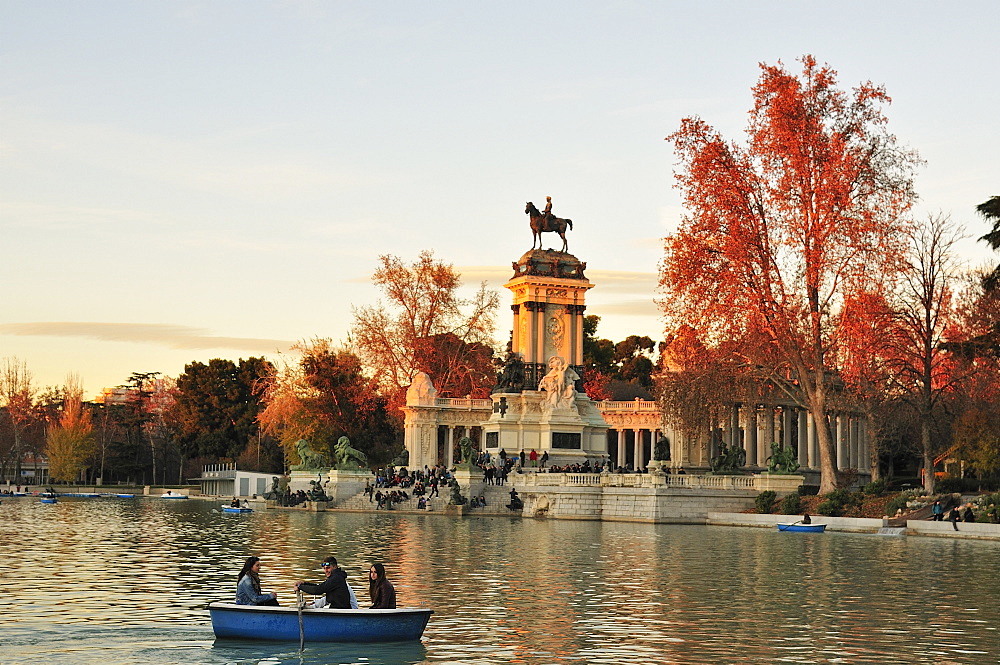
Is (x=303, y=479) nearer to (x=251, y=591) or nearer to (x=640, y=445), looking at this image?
(x=640, y=445)

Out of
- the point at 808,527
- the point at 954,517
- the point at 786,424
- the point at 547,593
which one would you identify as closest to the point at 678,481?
the point at 808,527

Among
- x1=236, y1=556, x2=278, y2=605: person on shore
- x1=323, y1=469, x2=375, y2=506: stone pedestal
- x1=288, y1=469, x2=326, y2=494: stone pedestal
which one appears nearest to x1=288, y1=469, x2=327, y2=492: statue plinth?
x1=288, y1=469, x2=326, y2=494: stone pedestal

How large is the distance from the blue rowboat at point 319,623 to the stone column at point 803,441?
216 feet

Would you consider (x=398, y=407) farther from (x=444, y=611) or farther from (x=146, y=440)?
(x=444, y=611)

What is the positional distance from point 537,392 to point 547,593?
50.9 meters

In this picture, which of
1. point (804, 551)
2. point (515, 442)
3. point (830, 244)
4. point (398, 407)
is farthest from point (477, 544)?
point (398, 407)

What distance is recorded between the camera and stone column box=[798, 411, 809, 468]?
8250 centimetres

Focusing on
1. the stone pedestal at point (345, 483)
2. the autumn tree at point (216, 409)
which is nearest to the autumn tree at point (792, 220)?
the stone pedestal at point (345, 483)

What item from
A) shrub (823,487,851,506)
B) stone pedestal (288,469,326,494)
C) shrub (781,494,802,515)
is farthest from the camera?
stone pedestal (288,469,326,494)

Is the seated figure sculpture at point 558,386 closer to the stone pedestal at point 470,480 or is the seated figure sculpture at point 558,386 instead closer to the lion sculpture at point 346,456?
the lion sculpture at point 346,456

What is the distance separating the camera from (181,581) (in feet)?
90.9

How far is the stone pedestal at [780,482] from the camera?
54.3 m

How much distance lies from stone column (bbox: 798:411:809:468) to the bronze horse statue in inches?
675

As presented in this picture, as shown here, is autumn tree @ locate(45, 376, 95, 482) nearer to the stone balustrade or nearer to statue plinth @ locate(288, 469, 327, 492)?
statue plinth @ locate(288, 469, 327, 492)
